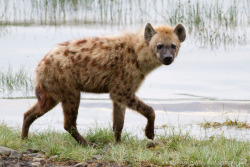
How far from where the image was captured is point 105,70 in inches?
268

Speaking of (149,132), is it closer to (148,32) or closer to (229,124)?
(148,32)

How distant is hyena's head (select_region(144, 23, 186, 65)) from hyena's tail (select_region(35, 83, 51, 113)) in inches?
58.7

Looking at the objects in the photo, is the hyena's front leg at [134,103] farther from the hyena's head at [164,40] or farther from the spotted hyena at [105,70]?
the hyena's head at [164,40]

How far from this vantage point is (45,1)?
13258 millimetres

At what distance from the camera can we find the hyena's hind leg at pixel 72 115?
6.71 m

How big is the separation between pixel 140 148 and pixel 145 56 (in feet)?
4.30

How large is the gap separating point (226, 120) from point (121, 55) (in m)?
2.29

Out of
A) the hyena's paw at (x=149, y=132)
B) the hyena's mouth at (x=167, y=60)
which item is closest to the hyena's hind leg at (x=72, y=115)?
the hyena's paw at (x=149, y=132)

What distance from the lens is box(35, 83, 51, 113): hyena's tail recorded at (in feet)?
22.0

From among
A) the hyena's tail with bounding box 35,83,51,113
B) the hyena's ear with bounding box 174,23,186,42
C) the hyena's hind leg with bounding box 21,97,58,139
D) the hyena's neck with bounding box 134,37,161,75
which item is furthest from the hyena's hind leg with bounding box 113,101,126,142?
the hyena's ear with bounding box 174,23,186,42

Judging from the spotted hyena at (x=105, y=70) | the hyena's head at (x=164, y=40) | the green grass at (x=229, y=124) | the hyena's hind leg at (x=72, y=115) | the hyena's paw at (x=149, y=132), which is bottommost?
the green grass at (x=229, y=124)

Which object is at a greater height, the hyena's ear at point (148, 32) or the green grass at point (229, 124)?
the hyena's ear at point (148, 32)

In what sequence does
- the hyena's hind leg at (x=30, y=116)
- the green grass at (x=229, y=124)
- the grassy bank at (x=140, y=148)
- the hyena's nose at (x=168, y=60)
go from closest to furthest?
1. the grassy bank at (x=140, y=148)
2. the hyena's nose at (x=168, y=60)
3. the hyena's hind leg at (x=30, y=116)
4. the green grass at (x=229, y=124)

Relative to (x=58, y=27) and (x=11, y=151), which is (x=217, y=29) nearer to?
(x=58, y=27)
